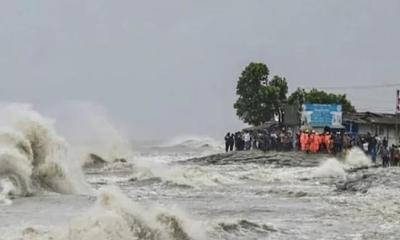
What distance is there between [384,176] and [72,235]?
64.3ft

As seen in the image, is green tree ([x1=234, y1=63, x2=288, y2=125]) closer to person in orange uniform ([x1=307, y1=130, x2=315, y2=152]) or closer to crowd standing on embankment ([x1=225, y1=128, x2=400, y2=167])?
crowd standing on embankment ([x1=225, y1=128, x2=400, y2=167])

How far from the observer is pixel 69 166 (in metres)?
25.2

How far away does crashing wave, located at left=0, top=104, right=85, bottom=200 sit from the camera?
2214 cm

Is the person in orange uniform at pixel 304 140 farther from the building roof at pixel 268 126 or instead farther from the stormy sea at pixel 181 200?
the building roof at pixel 268 126

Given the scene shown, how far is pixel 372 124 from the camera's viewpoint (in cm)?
6319

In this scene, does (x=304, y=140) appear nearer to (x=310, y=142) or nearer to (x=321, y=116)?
(x=310, y=142)

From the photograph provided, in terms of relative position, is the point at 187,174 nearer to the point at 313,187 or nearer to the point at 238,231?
the point at 313,187

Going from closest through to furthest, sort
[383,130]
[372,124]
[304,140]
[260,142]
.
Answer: [304,140] → [260,142] → [372,124] → [383,130]

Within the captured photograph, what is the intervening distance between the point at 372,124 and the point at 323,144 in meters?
21.0

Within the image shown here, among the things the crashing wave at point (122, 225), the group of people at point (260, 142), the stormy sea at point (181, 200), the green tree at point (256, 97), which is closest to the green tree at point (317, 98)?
the green tree at point (256, 97)

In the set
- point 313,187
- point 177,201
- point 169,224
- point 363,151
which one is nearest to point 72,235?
point 169,224

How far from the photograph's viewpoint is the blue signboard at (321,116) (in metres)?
59.6

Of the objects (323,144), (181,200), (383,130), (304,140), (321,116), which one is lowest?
(181,200)

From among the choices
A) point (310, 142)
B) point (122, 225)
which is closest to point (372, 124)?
point (310, 142)
